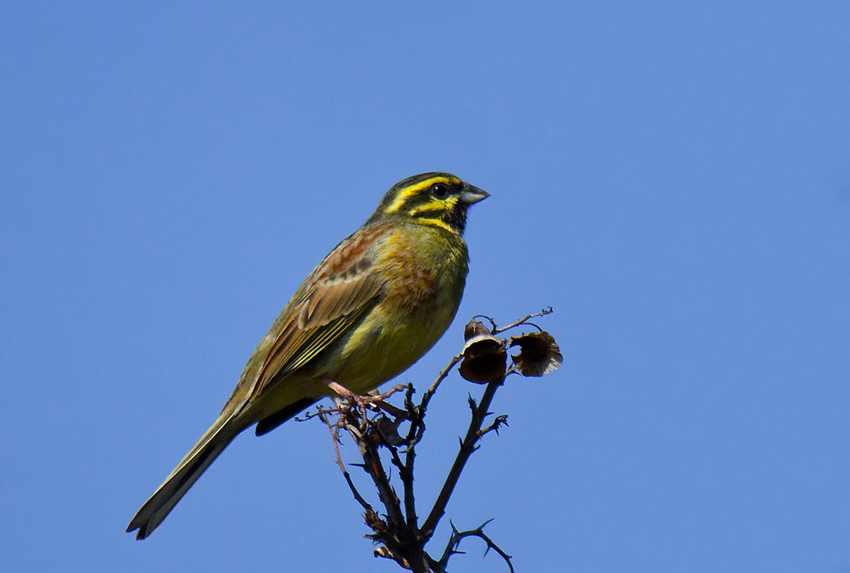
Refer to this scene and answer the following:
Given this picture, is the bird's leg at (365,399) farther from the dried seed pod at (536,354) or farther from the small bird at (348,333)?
the dried seed pod at (536,354)

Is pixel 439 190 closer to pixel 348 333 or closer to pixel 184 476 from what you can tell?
pixel 348 333

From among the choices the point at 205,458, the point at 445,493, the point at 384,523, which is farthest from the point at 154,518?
the point at 445,493

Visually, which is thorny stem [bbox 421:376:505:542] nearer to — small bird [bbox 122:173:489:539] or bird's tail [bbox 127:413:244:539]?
small bird [bbox 122:173:489:539]

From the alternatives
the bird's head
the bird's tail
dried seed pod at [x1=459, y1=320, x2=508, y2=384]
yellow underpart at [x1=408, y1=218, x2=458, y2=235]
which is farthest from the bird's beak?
dried seed pod at [x1=459, y1=320, x2=508, y2=384]

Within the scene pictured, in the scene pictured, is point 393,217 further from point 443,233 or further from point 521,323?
point 521,323

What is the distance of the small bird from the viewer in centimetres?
572

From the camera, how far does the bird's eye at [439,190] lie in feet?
22.5

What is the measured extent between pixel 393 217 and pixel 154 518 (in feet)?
9.48

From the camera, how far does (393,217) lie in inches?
272

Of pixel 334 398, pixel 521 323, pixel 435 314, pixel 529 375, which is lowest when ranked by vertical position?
pixel 529 375

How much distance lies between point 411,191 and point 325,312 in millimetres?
1507

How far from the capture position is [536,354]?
143 inches

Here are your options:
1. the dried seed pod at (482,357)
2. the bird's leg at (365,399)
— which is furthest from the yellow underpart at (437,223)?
the dried seed pod at (482,357)

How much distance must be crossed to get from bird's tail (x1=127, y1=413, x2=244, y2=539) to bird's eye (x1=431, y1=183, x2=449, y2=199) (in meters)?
2.34
